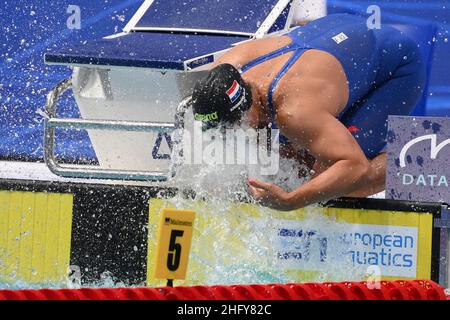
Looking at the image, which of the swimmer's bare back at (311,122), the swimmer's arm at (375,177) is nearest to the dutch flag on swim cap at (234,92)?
the swimmer's bare back at (311,122)

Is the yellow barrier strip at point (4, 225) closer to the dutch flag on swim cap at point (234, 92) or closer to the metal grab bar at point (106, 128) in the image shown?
the metal grab bar at point (106, 128)

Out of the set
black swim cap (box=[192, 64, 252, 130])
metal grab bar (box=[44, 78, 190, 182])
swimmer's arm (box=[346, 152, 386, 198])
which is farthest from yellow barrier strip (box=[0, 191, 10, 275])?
swimmer's arm (box=[346, 152, 386, 198])

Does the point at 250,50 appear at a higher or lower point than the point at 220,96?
higher

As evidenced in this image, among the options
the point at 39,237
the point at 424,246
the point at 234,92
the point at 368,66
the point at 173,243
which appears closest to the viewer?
the point at 173,243

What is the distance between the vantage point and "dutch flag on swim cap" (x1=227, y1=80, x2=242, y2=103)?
12.8 feet

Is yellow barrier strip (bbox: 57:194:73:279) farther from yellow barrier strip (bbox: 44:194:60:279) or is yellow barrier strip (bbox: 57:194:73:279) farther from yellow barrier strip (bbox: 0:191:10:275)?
yellow barrier strip (bbox: 0:191:10:275)

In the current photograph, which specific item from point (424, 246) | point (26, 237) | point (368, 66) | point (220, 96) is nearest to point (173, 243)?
point (220, 96)

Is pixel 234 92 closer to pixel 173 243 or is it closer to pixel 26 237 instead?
pixel 26 237

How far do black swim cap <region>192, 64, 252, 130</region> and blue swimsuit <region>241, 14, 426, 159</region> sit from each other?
0.33 m

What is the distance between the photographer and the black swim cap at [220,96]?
12.8ft

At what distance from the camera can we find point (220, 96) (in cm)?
390

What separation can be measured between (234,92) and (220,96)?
0.07 m

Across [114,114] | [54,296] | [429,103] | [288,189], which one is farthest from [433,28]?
[54,296]

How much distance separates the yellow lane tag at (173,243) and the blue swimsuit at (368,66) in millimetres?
1800
